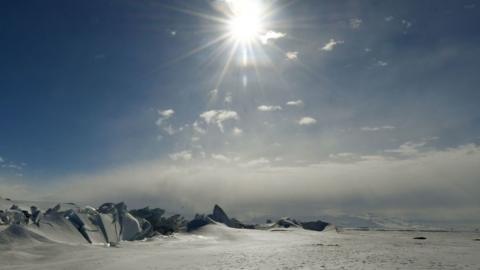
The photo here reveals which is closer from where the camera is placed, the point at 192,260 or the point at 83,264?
the point at 83,264

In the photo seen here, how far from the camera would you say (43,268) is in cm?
2923

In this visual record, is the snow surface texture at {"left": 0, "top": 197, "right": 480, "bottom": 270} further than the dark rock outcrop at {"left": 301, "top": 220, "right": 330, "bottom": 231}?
No

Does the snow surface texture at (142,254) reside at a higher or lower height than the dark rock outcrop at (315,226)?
higher

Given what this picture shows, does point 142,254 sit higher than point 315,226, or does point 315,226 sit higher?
point 142,254

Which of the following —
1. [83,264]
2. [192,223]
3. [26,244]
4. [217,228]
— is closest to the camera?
[83,264]

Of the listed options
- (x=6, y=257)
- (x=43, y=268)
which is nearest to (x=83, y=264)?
(x=43, y=268)

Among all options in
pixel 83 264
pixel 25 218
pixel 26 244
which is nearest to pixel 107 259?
pixel 83 264

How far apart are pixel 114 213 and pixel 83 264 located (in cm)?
3477

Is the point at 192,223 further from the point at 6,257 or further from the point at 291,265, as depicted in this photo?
the point at 291,265

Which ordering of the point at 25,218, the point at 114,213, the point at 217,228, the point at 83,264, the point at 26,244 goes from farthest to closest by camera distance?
the point at 217,228 < the point at 114,213 < the point at 25,218 < the point at 26,244 < the point at 83,264

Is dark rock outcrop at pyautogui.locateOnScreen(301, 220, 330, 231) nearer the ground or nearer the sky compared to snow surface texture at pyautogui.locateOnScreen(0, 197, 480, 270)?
nearer the ground

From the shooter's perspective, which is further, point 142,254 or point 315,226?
point 315,226

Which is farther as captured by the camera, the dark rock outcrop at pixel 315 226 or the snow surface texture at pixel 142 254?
the dark rock outcrop at pixel 315 226

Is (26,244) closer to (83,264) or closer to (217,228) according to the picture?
(83,264)
